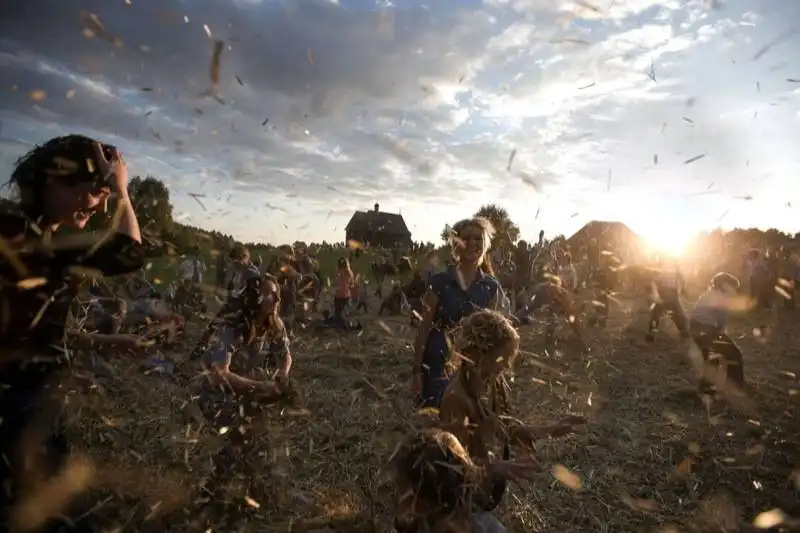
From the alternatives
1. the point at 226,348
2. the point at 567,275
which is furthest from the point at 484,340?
the point at 567,275

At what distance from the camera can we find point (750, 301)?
760 inches

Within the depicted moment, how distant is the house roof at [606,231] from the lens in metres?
49.7

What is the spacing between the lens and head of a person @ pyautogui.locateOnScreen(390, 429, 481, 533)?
2.57 m

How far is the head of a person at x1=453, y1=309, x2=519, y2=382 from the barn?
6284cm

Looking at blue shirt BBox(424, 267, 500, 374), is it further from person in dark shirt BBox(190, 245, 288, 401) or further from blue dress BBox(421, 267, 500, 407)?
person in dark shirt BBox(190, 245, 288, 401)

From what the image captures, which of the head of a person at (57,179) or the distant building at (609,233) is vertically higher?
the distant building at (609,233)

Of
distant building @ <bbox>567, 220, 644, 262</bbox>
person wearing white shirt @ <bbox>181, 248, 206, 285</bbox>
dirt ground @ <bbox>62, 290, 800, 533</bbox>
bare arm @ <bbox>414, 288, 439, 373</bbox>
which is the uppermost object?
distant building @ <bbox>567, 220, 644, 262</bbox>

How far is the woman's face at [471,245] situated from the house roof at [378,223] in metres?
65.3

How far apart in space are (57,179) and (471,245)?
9.46 feet

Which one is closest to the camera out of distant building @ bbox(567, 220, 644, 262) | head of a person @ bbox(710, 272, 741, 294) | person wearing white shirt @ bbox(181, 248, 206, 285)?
head of a person @ bbox(710, 272, 741, 294)

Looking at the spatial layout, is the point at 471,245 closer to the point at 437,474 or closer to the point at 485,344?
the point at 485,344

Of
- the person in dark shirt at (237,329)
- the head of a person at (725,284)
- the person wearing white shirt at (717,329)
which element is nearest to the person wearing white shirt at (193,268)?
the person in dark shirt at (237,329)

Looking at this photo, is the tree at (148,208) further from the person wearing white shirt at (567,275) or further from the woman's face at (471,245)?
the person wearing white shirt at (567,275)

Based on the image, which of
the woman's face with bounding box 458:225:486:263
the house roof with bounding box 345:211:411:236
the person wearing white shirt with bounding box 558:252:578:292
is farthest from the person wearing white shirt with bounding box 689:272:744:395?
the house roof with bounding box 345:211:411:236
